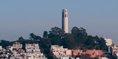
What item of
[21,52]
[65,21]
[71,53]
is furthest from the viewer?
[65,21]

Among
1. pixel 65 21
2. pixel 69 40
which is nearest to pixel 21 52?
pixel 69 40

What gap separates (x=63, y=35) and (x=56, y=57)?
8424 mm

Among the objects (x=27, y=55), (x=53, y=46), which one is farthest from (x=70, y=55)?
(x=27, y=55)

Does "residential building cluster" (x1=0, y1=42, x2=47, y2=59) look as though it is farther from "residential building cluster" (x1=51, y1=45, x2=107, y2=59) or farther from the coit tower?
the coit tower

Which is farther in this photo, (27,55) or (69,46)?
(69,46)

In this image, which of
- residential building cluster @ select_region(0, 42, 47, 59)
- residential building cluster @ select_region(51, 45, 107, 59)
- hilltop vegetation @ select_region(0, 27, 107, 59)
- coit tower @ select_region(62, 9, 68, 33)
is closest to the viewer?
residential building cluster @ select_region(0, 42, 47, 59)

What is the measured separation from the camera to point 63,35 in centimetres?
7488

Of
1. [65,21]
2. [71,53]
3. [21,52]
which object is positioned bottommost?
[21,52]

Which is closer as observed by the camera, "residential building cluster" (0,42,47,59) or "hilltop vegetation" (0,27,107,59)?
"residential building cluster" (0,42,47,59)

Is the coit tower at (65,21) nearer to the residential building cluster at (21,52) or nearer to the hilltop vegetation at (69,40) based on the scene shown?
the hilltop vegetation at (69,40)

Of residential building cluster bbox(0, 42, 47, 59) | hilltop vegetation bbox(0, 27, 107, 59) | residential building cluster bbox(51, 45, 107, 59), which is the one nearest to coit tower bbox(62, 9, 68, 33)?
hilltop vegetation bbox(0, 27, 107, 59)

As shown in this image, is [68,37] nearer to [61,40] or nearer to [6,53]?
[61,40]

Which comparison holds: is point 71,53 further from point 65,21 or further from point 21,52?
point 21,52

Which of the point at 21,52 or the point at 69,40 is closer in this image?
the point at 21,52
